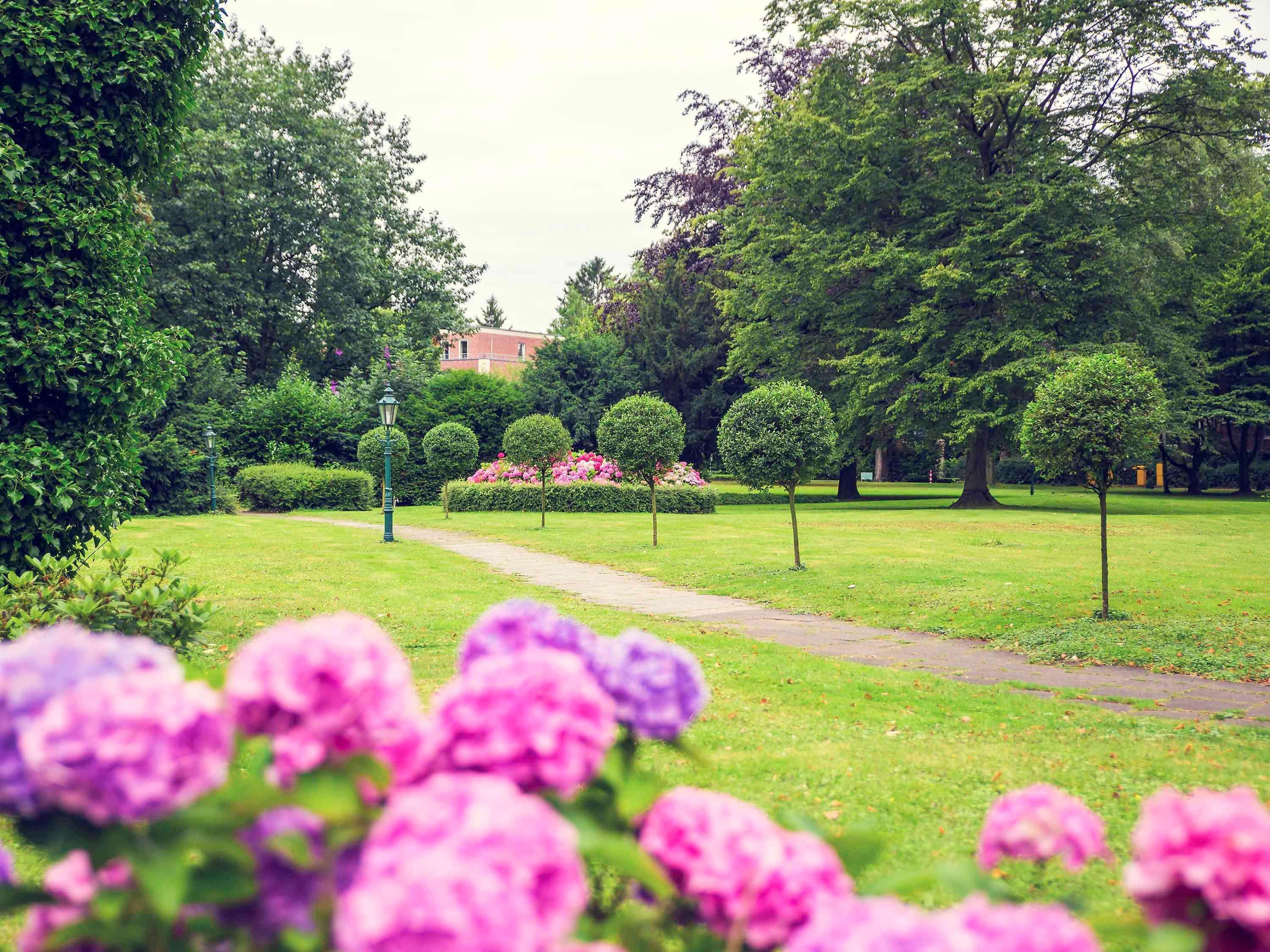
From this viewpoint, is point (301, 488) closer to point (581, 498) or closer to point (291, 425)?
point (291, 425)

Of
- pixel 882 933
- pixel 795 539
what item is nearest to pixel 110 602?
pixel 882 933

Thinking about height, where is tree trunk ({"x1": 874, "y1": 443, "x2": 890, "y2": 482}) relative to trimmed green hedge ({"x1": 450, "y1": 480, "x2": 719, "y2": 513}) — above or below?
above

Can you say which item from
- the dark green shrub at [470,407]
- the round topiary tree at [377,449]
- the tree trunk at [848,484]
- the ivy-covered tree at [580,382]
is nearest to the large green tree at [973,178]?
the tree trunk at [848,484]

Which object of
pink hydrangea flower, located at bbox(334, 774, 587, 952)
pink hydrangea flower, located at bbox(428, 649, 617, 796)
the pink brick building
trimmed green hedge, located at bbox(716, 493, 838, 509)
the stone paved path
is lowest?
the stone paved path

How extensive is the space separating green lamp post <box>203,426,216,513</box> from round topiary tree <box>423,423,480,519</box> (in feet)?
19.7

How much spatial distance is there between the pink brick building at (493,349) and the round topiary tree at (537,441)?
5065 centimetres

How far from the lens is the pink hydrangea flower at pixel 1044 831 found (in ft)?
5.21

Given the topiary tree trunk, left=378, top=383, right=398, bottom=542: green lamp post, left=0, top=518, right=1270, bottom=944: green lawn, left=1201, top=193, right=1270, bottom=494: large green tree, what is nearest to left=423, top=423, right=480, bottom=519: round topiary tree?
left=378, top=383, right=398, bottom=542: green lamp post

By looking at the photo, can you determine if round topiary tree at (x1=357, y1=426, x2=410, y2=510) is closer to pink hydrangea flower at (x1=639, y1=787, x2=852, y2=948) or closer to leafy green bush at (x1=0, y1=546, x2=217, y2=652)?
leafy green bush at (x1=0, y1=546, x2=217, y2=652)

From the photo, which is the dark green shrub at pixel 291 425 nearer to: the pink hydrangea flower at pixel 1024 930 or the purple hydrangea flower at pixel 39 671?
the purple hydrangea flower at pixel 39 671

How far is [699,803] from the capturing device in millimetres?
1365

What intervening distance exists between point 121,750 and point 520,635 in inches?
25.6

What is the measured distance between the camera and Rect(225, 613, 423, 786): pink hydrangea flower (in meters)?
1.16

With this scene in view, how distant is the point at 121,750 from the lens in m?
1.02
